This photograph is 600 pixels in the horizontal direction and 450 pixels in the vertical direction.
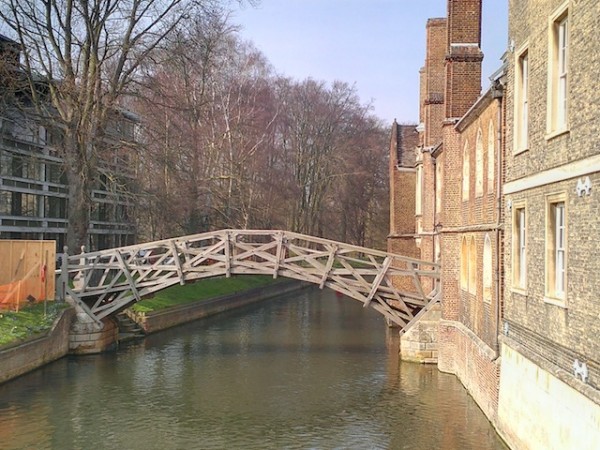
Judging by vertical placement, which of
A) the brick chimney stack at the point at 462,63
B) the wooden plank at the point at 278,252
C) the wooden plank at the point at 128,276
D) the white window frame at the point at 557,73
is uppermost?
the brick chimney stack at the point at 462,63

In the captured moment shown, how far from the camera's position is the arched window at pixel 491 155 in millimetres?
15630

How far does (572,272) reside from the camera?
956cm

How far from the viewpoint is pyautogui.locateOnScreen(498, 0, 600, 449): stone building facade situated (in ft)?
29.1

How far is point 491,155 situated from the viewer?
52.5ft

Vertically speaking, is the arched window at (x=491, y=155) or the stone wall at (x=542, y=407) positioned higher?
the arched window at (x=491, y=155)

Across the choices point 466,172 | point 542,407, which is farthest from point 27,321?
point 542,407

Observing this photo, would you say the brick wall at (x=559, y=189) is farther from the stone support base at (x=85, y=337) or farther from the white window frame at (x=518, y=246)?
the stone support base at (x=85, y=337)

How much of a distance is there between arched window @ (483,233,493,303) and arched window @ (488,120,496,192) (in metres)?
1.16

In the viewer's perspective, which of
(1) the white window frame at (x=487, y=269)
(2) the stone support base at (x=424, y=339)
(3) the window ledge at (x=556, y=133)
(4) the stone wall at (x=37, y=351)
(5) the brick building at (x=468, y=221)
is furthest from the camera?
(2) the stone support base at (x=424, y=339)

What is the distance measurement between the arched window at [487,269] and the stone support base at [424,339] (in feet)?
17.2

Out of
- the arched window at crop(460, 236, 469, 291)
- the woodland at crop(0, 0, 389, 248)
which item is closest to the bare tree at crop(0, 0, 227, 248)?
the woodland at crop(0, 0, 389, 248)

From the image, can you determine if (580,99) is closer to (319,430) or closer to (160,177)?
(319,430)

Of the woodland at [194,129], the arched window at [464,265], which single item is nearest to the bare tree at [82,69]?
the woodland at [194,129]

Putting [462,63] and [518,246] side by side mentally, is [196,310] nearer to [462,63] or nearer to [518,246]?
[462,63]
